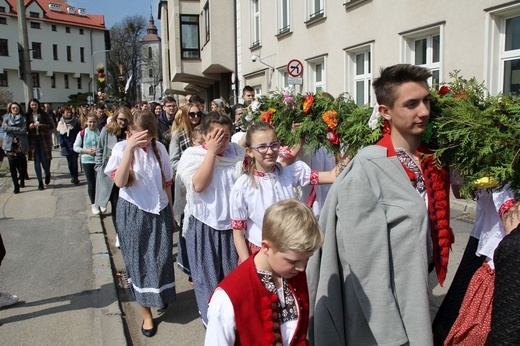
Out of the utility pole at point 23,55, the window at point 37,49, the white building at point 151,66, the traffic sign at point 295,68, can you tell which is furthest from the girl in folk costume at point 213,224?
the white building at point 151,66

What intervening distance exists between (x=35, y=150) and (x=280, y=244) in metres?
10.0

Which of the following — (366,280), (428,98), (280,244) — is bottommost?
(366,280)

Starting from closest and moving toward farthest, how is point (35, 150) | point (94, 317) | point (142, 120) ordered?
point (142, 120) → point (94, 317) → point (35, 150)

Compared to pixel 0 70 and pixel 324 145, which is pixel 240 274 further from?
pixel 0 70

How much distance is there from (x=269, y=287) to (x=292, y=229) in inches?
11.7

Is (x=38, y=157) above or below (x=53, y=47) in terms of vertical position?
below

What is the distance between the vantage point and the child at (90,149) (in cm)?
814

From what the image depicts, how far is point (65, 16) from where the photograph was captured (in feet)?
220

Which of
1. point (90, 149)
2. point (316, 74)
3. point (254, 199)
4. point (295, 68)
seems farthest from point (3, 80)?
point (254, 199)

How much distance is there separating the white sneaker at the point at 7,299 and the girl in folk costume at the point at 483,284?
3.80m

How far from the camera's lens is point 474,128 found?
2.02 meters

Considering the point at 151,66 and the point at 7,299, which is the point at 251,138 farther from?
the point at 151,66

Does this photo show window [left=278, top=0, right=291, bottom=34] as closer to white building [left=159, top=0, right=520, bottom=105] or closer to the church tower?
white building [left=159, top=0, right=520, bottom=105]

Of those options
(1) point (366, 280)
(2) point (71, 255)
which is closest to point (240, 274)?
(1) point (366, 280)
